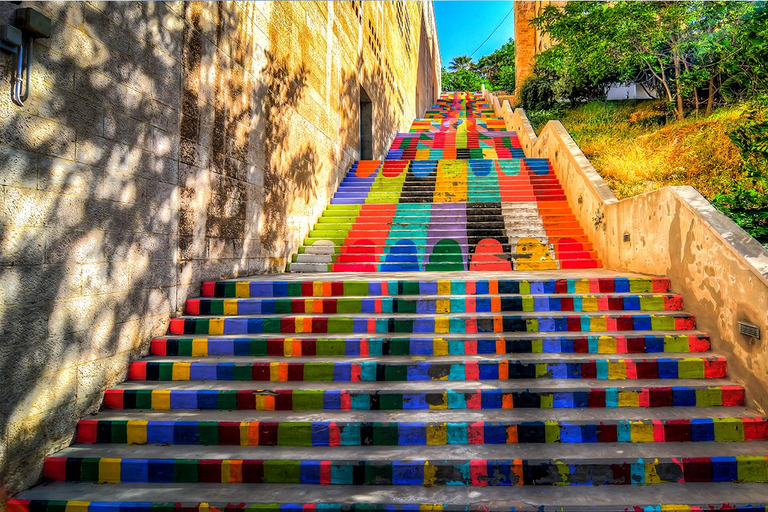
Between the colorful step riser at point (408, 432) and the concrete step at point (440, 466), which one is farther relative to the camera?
the colorful step riser at point (408, 432)

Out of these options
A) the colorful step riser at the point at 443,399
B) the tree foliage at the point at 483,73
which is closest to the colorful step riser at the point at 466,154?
the colorful step riser at the point at 443,399

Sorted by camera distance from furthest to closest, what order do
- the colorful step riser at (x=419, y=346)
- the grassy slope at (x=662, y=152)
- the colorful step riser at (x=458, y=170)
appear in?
the colorful step riser at (x=458, y=170)
the grassy slope at (x=662, y=152)
the colorful step riser at (x=419, y=346)

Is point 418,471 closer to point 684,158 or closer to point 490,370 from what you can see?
point 490,370

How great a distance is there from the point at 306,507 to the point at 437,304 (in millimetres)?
2323

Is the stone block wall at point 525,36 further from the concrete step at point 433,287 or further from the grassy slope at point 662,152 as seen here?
the concrete step at point 433,287

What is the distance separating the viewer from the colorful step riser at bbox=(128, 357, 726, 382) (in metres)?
3.42

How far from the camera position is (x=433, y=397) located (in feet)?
10.6

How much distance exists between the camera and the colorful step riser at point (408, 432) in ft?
9.60

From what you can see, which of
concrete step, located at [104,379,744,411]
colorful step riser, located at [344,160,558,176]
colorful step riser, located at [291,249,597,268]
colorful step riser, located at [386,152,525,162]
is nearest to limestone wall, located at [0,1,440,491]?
concrete step, located at [104,379,744,411]

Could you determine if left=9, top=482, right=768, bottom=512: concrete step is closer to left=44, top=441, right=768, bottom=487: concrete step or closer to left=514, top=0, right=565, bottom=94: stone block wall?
left=44, top=441, right=768, bottom=487: concrete step

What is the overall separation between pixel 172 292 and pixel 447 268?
12.5ft

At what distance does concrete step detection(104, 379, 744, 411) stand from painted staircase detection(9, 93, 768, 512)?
1 centimetres

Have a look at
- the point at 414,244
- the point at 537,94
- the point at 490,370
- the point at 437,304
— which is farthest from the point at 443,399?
the point at 537,94

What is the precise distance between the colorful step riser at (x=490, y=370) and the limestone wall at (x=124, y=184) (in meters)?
0.76
